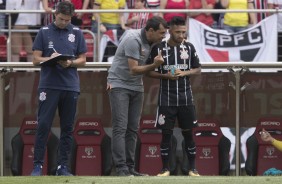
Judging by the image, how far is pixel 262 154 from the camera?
1599 centimetres

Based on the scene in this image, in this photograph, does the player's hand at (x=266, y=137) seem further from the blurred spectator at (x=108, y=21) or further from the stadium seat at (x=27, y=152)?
the blurred spectator at (x=108, y=21)

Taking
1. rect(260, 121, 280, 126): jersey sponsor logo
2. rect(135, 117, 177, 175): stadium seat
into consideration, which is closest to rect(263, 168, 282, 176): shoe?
rect(260, 121, 280, 126): jersey sponsor logo

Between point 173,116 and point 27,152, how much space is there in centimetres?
306

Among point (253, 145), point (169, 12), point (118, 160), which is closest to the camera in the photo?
point (118, 160)

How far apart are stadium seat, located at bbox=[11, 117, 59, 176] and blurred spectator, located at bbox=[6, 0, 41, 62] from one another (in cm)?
151

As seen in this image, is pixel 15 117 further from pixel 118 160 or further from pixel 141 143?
pixel 118 160

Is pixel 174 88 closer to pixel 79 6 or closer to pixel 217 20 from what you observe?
pixel 217 20

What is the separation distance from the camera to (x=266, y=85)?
16.3 meters

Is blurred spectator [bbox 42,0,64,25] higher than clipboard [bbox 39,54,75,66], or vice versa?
blurred spectator [bbox 42,0,64,25]

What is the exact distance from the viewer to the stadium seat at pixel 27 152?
52.3ft

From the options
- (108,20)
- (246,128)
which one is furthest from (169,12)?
(246,128)

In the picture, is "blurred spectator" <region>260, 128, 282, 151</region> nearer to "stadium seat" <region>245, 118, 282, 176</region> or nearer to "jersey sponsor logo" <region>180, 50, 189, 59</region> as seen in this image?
"stadium seat" <region>245, 118, 282, 176</region>

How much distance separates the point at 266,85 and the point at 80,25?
3.45m

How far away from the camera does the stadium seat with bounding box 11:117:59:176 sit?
15953 mm
